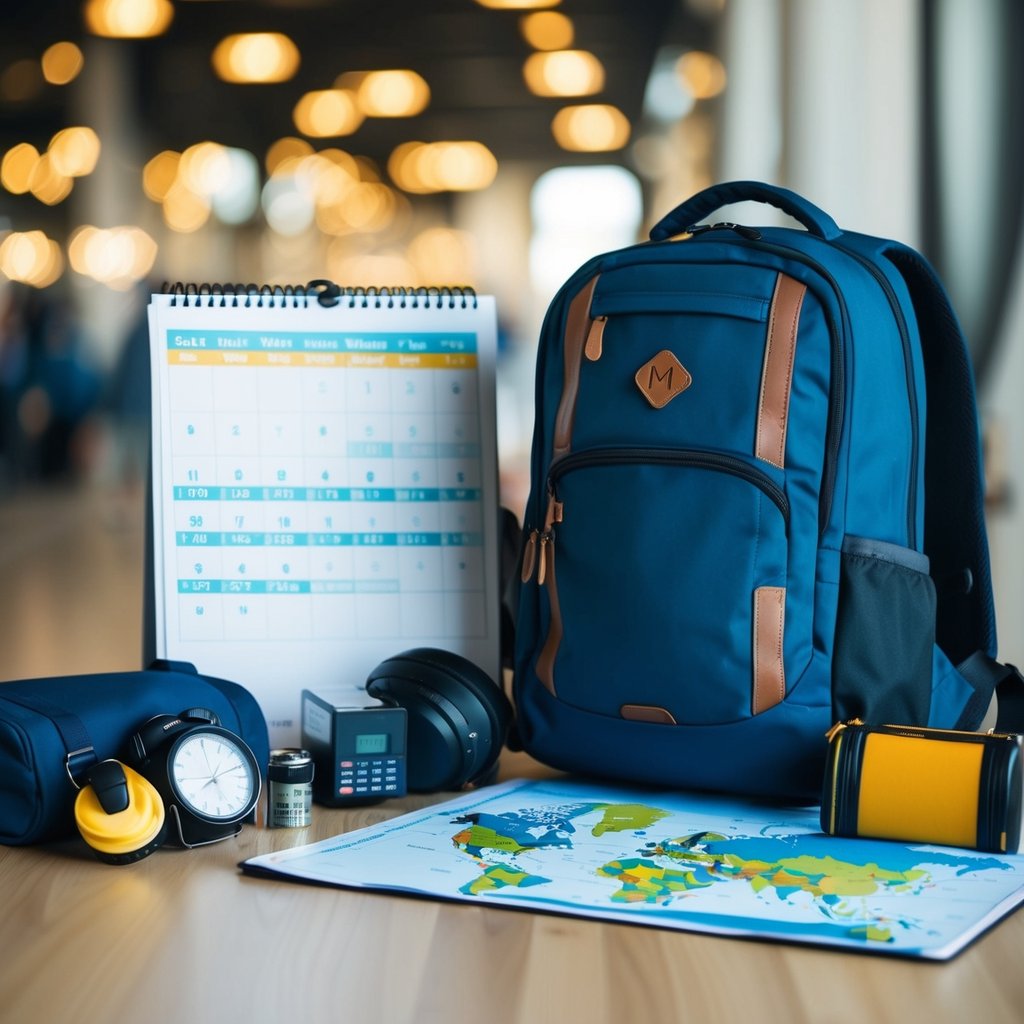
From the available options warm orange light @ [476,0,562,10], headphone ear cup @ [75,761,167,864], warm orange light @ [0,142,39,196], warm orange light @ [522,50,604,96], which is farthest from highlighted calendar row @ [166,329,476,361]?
warm orange light @ [0,142,39,196]

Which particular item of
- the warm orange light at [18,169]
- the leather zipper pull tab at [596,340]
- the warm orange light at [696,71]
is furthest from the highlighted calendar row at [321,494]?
the warm orange light at [18,169]

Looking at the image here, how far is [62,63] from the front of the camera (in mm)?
8625

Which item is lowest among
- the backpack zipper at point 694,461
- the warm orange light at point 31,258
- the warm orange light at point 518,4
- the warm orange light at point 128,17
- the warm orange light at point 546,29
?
the backpack zipper at point 694,461

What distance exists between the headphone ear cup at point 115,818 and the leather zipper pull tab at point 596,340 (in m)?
0.49

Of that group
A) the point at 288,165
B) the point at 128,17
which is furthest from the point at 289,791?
the point at 288,165

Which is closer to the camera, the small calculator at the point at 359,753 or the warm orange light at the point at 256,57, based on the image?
the small calculator at the point at 359,753

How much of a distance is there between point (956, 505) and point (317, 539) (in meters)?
0.59

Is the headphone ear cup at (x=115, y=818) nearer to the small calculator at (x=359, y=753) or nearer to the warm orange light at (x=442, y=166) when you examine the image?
the small calculator at (x=359, y=753)

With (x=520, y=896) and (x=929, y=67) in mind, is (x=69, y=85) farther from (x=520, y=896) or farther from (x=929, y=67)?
(x=520, y=896)

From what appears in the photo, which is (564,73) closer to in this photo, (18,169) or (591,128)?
(591,128)

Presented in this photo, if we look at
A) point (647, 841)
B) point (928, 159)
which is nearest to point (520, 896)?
point (647, 841)

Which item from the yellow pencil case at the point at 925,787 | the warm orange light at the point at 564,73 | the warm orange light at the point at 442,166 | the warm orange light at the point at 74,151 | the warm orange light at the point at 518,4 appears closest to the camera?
the yellow pencil case at the point at 925,787

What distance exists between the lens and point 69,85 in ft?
28.9

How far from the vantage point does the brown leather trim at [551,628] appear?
1.08 meters
